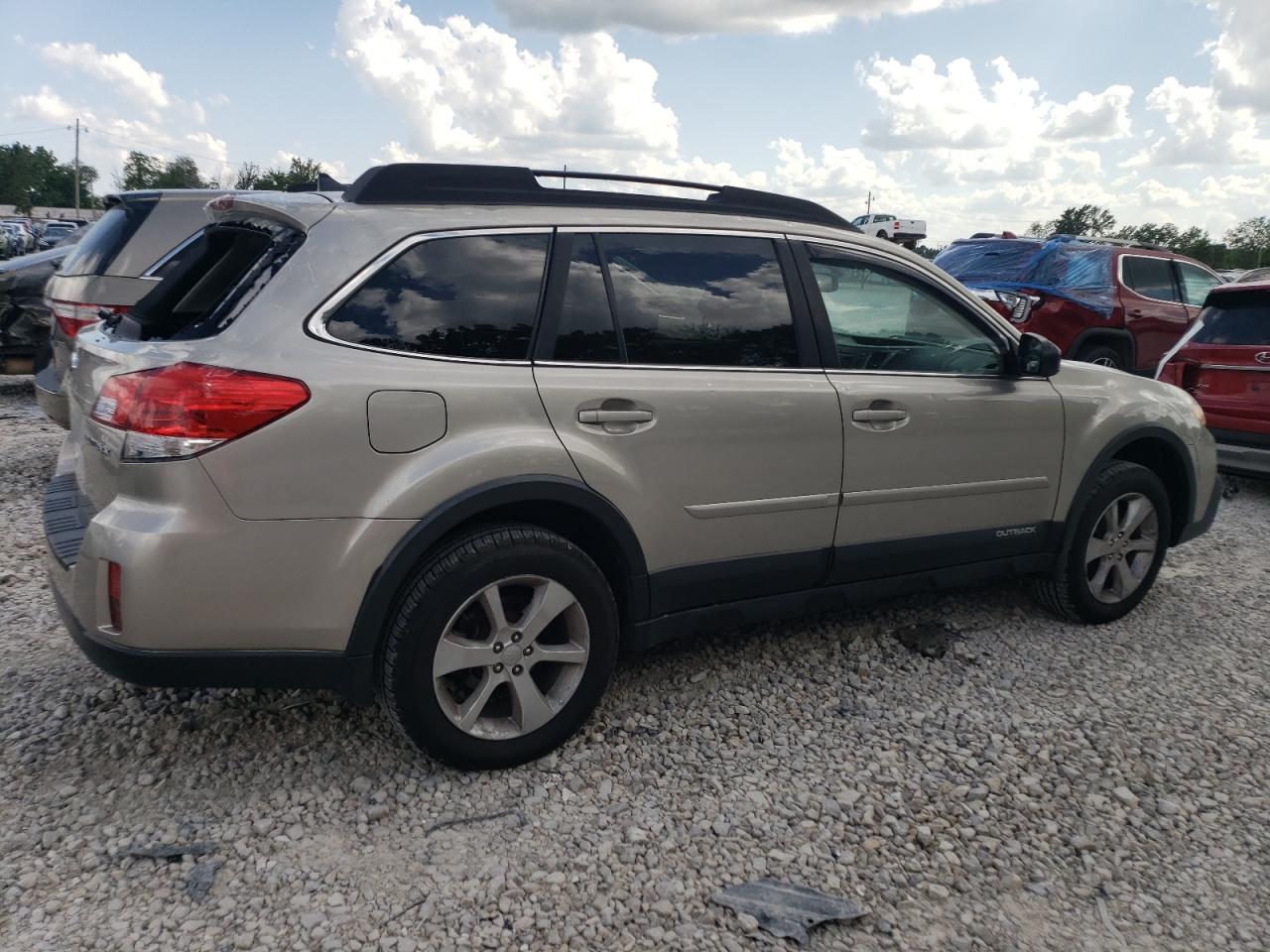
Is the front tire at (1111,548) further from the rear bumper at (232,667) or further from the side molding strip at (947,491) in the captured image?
the rear bumper at (232,667)

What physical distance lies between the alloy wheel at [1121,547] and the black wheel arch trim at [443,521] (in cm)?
254

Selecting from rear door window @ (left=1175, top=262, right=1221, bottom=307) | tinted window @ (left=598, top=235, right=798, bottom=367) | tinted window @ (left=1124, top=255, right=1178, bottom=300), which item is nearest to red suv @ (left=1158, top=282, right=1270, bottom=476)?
tinted window @ (left=1124, top=255, right=1178, bottom=300)

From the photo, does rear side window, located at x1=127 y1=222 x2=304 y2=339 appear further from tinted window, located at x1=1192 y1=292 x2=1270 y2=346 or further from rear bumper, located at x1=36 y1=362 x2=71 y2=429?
tinted window, located at x1=1192 y1=292 x2=1270 y2=346

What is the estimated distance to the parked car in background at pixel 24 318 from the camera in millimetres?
7672

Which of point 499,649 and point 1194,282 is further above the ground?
point 1194,282

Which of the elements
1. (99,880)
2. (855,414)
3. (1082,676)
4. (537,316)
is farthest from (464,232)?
(1082,676)

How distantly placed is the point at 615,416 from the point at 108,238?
4545mm

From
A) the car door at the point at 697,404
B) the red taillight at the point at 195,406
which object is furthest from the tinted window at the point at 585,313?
the red taillight at the point at 195,406

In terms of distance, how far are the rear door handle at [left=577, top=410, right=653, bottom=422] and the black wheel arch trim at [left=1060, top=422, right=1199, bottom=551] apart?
2207 mm

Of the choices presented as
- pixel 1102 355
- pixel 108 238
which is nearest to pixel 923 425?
pixel 108 238

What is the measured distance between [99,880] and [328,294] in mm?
1616

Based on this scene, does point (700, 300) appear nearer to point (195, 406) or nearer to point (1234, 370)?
point (195, 406)

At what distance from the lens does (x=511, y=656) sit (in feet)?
9.23

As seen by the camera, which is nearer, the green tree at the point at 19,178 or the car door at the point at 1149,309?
the car door at the point at 1149,309
